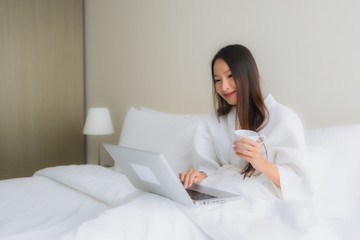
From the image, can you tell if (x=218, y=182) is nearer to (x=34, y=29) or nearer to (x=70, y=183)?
(x=70, y=183)

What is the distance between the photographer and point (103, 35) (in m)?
3.44

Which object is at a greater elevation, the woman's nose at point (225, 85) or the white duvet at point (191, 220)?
the woman's nose at point (225, 85)

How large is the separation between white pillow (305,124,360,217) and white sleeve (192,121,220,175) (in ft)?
1.48

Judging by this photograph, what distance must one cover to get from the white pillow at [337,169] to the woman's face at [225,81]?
405mm

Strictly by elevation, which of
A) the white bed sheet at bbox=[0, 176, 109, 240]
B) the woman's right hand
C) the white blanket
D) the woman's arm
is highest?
the woman's arm

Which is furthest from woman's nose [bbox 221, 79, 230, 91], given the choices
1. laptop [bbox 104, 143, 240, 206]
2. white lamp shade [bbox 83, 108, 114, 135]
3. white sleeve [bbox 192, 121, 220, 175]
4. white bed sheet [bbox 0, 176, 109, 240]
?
white lamp shade [bbox 83, 108, 114, 135]

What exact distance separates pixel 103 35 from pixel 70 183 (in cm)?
185

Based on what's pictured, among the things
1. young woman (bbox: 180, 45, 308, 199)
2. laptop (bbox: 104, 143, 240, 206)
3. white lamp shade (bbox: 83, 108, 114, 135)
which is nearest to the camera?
laptop (bbox: 104, 143, 240, 206)

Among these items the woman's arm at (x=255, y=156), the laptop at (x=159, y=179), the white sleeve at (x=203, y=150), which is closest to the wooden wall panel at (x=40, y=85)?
the white sleeve at (x=203, y=150)

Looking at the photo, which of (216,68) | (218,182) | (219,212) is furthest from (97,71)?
(219,212)

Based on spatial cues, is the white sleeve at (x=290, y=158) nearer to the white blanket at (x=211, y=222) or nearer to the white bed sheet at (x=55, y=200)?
the white blanket at (x=211, y=222)

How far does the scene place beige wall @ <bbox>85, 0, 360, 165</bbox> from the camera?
1829mm

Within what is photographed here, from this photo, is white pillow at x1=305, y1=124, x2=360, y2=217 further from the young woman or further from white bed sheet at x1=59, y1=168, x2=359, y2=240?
white bed sheet at x1=59, y1=168, x2=359, y2=240

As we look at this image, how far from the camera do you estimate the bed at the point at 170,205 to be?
107 centimetres
